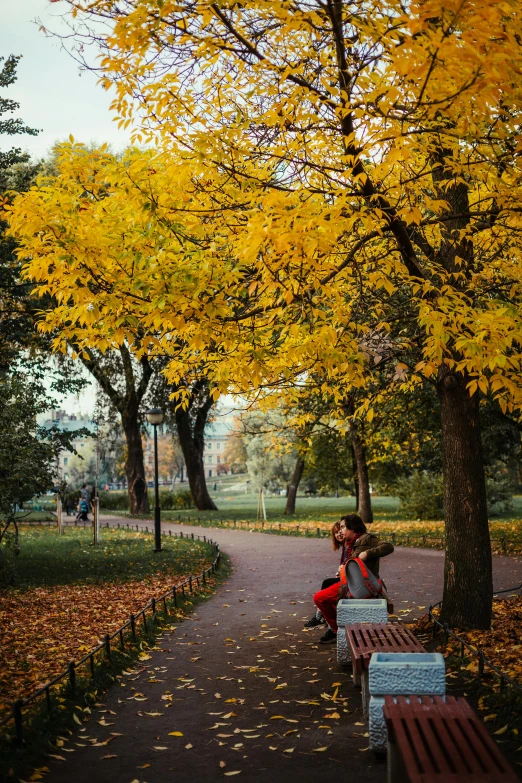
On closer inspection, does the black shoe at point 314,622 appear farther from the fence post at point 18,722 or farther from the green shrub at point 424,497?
the green shrub at point 424,497

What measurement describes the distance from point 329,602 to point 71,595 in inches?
234

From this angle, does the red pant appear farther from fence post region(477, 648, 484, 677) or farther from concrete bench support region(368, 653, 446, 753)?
concrete bench support region(368, 653, 446, 753)

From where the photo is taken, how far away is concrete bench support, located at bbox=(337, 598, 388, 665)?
297 inches

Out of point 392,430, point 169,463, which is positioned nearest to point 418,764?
point 392,430

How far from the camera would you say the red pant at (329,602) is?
8.35 m

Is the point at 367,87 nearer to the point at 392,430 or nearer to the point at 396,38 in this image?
the point at 396,38

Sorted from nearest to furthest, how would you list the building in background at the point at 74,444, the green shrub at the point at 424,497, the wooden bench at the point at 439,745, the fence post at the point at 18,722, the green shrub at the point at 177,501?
the wooden bench at the point at 439,745 → the fence post at the point at 18,722 → the building in background at the point at 74,444 → the green shrub at the point at 424,497 → the green shrub at the point at 177,501

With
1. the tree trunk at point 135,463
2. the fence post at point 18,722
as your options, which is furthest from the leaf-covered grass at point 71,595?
the tree trunk at point 135,463

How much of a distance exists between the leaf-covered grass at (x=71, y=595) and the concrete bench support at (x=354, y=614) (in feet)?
9.50

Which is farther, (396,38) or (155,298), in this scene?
(155,298)

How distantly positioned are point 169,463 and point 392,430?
83.1 metres

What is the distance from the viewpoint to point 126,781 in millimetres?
4883

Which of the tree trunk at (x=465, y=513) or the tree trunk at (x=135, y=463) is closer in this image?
the tree trunk at (x=465, y=513)

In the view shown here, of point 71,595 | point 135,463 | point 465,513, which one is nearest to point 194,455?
point 135,463
